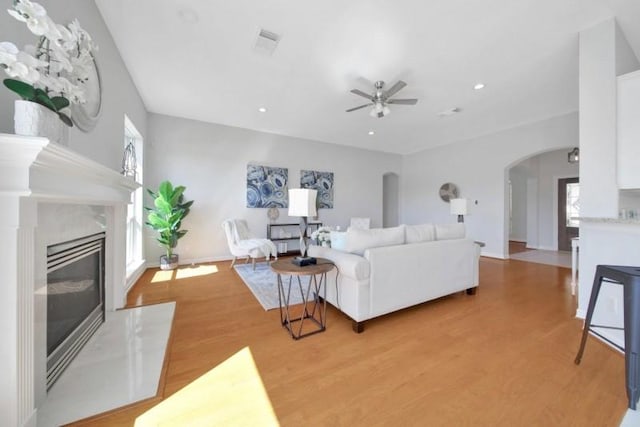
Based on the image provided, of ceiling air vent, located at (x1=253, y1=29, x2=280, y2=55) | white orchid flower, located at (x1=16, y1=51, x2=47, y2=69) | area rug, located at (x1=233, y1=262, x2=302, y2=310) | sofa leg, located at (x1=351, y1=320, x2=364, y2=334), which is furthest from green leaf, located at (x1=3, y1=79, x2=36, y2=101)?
sofa leg, located at (x1=351, y1=320, x2=364, y2=334)

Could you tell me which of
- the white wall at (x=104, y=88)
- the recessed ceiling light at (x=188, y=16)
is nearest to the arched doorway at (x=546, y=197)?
the recessed ceiling light at (x=188, y=16)

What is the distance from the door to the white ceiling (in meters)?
3.00

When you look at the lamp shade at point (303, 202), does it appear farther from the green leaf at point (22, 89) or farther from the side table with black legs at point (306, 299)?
the green leaf at point (22, 89)

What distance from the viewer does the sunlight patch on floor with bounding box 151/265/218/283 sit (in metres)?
3.66

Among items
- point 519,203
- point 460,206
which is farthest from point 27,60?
point 519,203

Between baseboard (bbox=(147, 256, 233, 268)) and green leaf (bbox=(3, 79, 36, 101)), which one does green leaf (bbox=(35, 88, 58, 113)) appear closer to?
green leaf (bbox=(3, 79, 36, 101))

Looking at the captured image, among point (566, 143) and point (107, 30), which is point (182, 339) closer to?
point (107, 30)

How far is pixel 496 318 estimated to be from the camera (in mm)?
2365

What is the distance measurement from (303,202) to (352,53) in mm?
1849

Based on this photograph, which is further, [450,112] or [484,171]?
[484,171]

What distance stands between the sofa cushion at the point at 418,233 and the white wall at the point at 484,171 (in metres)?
1.71

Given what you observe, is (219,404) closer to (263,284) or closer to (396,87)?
(263,284)

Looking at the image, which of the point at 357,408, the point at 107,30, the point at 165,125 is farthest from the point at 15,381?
the point at 165,125

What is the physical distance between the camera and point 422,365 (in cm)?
166
